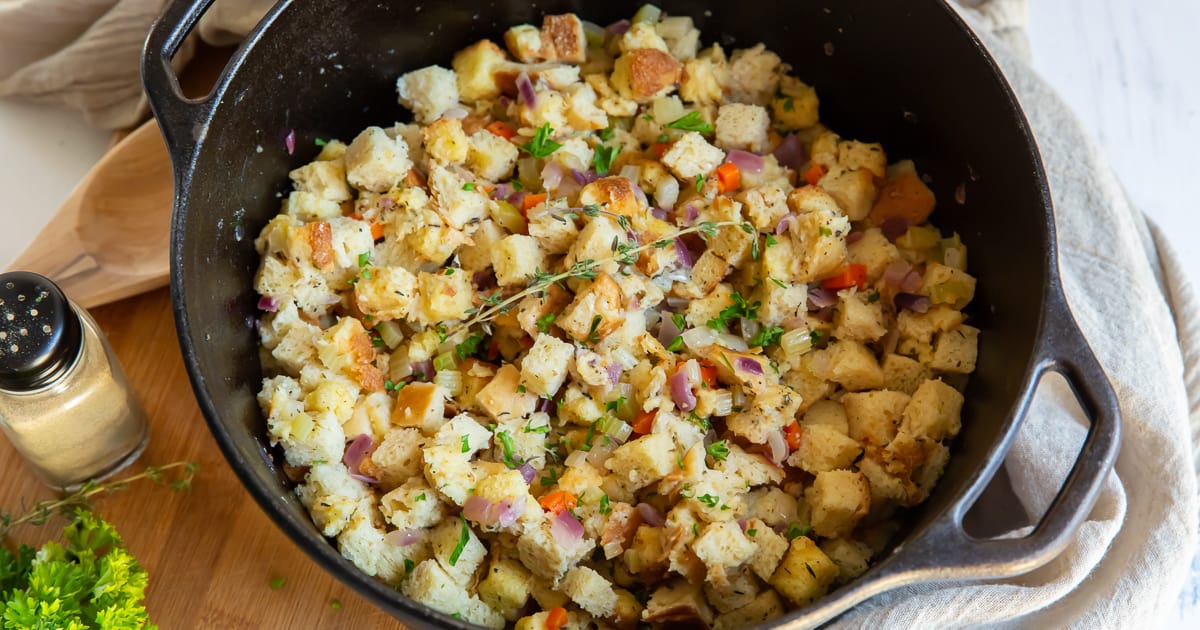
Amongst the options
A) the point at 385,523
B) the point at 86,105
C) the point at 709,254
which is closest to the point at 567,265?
the point at 709,254

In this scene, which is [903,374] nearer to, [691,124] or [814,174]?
[814,174]

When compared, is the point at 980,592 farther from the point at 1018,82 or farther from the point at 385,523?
the point at 1018,82

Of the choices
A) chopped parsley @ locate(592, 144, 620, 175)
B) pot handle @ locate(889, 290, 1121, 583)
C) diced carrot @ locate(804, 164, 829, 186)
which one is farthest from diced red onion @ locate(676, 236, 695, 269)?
pot handle @ locate(889, 290, 1121, 583)

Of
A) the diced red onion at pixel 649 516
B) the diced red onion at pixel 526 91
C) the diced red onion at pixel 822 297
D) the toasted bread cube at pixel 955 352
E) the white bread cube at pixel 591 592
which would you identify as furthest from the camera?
the diced red onion at pixel 526 91

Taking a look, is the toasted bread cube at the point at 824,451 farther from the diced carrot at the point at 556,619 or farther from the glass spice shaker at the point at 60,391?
the glass spice shaker at the point at 60,391

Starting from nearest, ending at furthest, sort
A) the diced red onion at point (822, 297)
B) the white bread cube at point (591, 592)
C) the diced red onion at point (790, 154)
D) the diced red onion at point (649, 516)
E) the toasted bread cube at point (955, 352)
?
the white bread cube at point (591, 592) < the diced red onion at point (649, 516) < the toasted bread cube at point (955, 352) < the diced red onion at point (822, 297) < the diced red onion at point (790, 154)

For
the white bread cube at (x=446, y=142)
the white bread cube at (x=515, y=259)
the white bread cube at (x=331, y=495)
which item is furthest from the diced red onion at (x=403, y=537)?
the white bread cube at (x=446, y=142)

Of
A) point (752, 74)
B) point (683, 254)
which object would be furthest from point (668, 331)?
point (752, 74)
